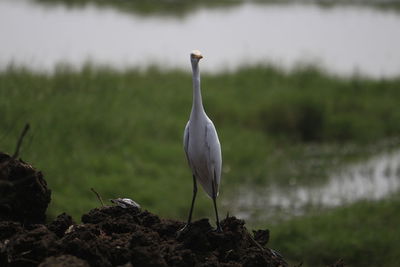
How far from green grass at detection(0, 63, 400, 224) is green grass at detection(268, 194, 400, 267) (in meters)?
1.36

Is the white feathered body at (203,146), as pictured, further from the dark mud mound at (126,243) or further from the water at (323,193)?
the water at (323,193)

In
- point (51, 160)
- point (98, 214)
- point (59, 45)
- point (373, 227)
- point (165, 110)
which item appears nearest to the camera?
point (98, 214)

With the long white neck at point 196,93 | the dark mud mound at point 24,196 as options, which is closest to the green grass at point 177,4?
the long white neck at point 196,93

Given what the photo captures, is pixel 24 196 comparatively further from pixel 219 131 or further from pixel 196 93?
pixel 219 131

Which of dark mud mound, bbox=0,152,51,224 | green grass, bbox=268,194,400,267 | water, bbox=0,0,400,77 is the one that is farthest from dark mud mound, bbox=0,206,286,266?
water, bbox=0,0,400,77

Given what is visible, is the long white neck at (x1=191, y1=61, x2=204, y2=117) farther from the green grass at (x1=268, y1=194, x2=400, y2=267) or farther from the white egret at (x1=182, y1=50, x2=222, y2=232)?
the green grass at (x1=268, y1=194, x2=400, y2=267)

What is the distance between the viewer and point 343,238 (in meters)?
7.97

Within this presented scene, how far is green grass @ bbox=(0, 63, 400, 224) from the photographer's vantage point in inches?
359

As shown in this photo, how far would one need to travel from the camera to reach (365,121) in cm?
1322

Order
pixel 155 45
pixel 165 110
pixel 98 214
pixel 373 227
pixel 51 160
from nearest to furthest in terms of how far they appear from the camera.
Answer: pixel 98 214 → pixel 373 227 → pixel 51 160 → pixel 165 110 → pixel 155 45

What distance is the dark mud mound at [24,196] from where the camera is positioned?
4.06 metres

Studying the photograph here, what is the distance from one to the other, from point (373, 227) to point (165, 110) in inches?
180

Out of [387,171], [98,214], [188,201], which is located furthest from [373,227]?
[98,214]

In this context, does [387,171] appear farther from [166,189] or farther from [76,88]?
[76,88]
